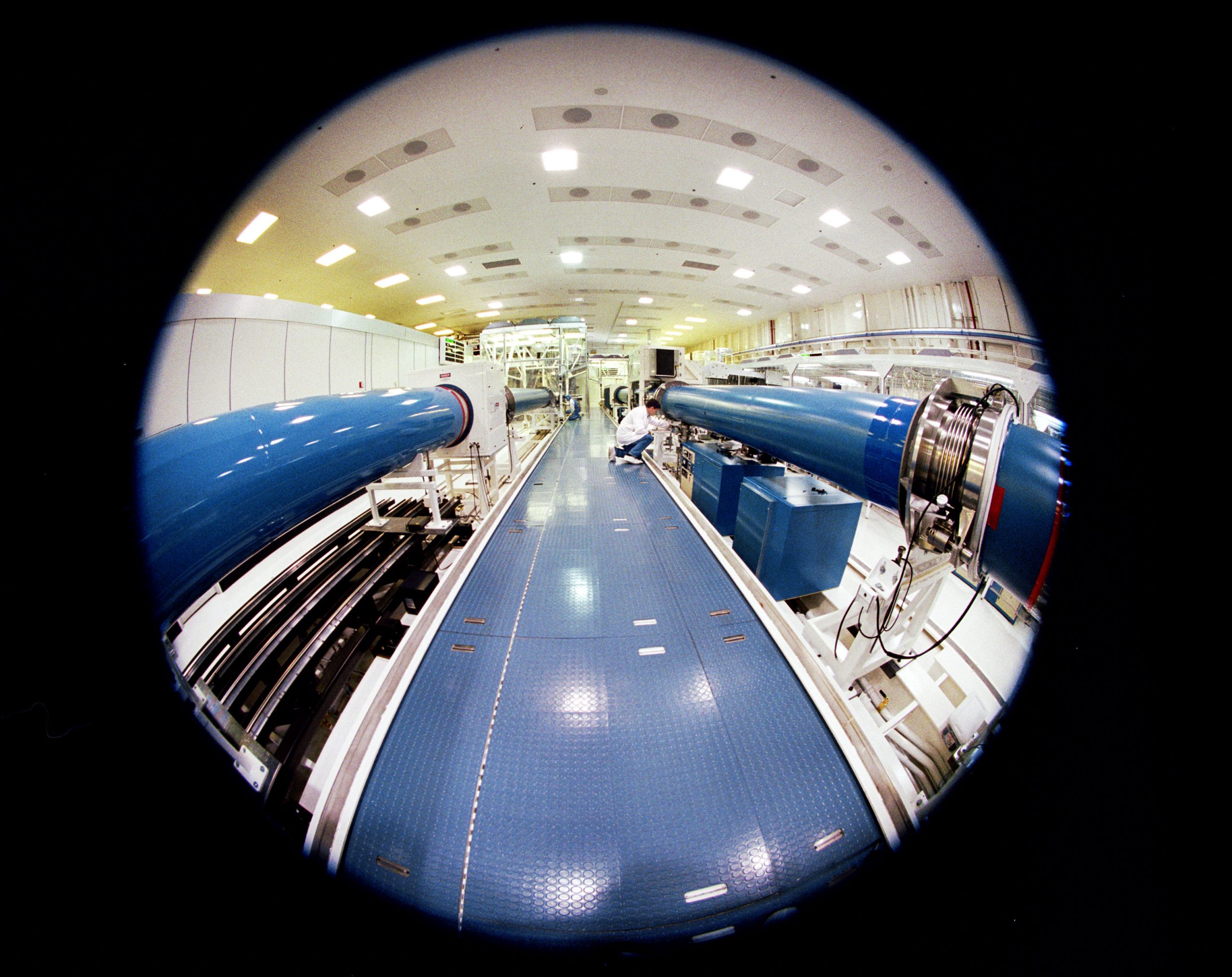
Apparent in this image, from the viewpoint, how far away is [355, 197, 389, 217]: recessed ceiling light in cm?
364

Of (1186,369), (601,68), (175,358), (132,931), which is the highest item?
(601,68)

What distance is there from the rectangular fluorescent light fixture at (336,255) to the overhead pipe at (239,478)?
448 centimetres

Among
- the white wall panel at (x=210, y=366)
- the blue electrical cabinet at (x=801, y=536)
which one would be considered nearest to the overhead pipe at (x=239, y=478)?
the blue electrical cabinet at (x=801, y=536)

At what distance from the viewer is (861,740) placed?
1181mm

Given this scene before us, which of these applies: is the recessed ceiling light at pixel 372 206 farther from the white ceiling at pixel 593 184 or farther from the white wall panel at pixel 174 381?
the white wall panel at pixel 174 381

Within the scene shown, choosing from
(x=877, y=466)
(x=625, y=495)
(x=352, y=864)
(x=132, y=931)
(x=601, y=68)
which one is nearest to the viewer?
(x=132, y=931)

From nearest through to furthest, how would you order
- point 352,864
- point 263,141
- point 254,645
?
point 352,864 < point 263,141 < point 254,645

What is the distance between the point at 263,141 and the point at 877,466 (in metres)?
2.57

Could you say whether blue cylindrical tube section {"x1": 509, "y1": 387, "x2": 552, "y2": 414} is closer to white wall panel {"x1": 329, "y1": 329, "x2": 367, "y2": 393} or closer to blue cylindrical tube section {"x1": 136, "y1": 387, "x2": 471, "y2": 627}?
white wall panel {"x1": 329, "y1": 329, "x2": 367, "y2": 393}

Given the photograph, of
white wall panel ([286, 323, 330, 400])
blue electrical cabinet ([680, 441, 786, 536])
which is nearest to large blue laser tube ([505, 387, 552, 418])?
white wall panel ([286, 323, 330, 400])

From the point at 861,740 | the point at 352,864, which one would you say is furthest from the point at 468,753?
the point at 861,740

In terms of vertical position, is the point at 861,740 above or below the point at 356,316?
below

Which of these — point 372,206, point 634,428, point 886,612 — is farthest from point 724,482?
point 372,206

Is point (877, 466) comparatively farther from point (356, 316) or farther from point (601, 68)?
point (356, 316)
